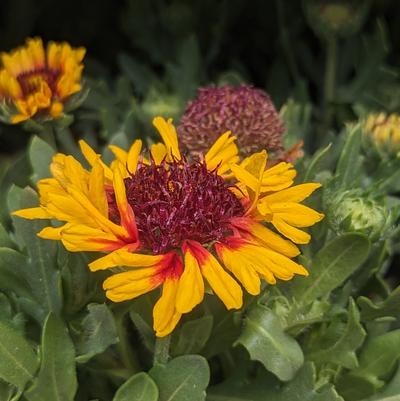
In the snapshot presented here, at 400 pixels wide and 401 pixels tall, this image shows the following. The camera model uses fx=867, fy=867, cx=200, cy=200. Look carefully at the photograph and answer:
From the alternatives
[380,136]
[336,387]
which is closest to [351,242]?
[336,387]

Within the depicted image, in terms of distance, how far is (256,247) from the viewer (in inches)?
44.9

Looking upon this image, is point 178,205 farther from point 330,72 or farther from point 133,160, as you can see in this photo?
point 330,72

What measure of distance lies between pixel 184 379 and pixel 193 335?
0.10 metres

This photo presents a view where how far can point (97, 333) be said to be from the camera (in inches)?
51.1

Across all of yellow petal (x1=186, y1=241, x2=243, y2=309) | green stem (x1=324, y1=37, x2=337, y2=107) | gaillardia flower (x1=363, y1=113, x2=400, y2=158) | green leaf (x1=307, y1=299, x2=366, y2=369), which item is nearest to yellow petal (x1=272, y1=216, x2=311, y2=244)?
yellow petal (x1=186, y1=241, x2=243, y2=309)

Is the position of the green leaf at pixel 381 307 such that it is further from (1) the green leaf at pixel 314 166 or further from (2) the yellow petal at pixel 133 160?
(2) the yellow petal at pixel 133 160

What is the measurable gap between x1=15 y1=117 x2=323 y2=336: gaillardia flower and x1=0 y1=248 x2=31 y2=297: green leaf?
6.7 inches

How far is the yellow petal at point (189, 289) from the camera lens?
1065 mm

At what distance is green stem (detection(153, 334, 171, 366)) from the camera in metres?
1.23

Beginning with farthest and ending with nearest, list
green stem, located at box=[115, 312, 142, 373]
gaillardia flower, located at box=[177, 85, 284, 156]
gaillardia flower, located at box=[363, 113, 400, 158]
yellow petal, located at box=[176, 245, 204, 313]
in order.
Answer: gaillardia flower, located at box=[363, 113, 400, 158], gaillardia flower, located at box=[177, 85, 284, 156], green stem, located at box=[115, 312, 142, 373], yellow petal, located at box=[176, 245, 204, 313]

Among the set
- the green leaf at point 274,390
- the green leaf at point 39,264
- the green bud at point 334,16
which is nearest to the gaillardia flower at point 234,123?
the green leaf at point 39,264

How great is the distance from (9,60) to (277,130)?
536 mm

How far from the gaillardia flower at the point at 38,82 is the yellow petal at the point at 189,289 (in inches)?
23.2

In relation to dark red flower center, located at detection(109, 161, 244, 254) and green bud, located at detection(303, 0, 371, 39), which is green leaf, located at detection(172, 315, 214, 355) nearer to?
dark red flower center, located at detection(109, 161, 244, 254)
